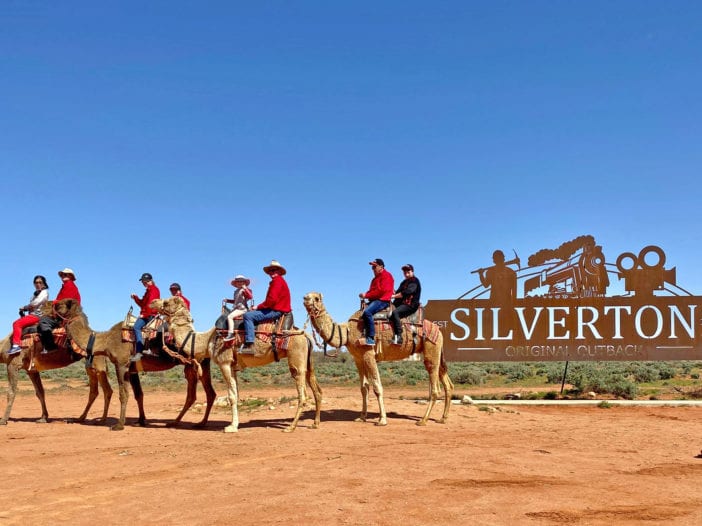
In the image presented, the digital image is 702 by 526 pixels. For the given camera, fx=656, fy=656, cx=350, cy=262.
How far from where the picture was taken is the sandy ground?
23.8ft

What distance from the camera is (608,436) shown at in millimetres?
13891

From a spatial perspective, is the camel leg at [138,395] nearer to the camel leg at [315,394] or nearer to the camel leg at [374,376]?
the camel leg at [315,394]

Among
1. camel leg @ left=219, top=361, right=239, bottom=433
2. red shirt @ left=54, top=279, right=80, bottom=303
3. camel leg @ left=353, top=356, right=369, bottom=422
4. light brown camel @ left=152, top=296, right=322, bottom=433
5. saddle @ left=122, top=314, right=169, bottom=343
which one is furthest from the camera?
red shirt @ left=54, top=279, right=80, bottom=303

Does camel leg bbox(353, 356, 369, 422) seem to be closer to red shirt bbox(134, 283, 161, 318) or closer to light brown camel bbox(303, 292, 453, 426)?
light brown camel bbox(303, 292, 453, 426)

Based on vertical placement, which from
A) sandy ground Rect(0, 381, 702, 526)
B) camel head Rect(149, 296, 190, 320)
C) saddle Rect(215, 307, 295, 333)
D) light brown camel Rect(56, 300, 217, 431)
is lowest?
sandy ground Rect(0, 381, 702, 526)

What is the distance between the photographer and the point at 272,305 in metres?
14.3

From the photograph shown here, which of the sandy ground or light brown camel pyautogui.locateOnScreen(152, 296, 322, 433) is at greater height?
light brown camel pyautogui.locateOnScreen(152, 296, 322, 433)

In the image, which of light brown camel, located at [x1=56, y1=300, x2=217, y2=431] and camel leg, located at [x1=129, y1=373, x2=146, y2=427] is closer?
light brown camel, located at [x1=56, y1=300, x2=217, y2=431]

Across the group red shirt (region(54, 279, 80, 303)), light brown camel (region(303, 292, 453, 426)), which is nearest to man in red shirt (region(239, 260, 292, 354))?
light brown camel (region(303, 292, 453, 426))

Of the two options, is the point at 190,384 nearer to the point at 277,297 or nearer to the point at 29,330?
the point at 277,297

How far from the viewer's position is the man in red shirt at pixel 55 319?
15.6 meters

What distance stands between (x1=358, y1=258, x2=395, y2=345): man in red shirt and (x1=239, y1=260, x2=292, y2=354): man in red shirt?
6.02 feet

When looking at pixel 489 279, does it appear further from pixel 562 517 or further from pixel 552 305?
pixel 562 517

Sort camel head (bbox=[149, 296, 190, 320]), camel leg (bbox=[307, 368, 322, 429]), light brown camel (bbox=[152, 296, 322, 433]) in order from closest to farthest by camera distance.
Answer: light brown camel (bbox=[152, 296, 322, 433])
camel leg (bbox=[307, 368, 322, 429])
camel head (bbox=[149, 296, 190, 320])
